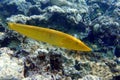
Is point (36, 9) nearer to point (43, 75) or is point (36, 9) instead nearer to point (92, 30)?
point (92, 30)

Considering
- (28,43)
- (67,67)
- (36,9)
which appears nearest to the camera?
(67,67)

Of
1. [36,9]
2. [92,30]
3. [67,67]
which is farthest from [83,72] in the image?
[36,9]

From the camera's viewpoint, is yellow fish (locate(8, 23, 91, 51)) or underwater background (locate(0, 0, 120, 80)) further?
underwater background (locate(0, 0, 120, 80))

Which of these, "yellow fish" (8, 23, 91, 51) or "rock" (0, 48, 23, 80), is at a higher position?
"yellow fish" (8, 23, 91, 51)

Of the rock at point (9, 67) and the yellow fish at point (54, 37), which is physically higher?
the yellow fish at point (54, 37)

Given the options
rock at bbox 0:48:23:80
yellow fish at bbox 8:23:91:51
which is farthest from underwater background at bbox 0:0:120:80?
yellow fish at bbox 8:23:91:51

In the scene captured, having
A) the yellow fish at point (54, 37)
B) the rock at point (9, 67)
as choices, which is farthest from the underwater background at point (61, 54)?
the yellow fish at point (54, 37)

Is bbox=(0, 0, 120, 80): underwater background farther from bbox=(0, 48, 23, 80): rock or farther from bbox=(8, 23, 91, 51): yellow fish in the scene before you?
bbox=(8, 23, 91, 51): yellow fish

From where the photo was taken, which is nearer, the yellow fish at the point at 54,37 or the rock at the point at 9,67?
the yellow fish at the point at 54,37

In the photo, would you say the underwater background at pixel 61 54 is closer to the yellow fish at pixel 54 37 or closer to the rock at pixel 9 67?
the rock at pixel 9 67
